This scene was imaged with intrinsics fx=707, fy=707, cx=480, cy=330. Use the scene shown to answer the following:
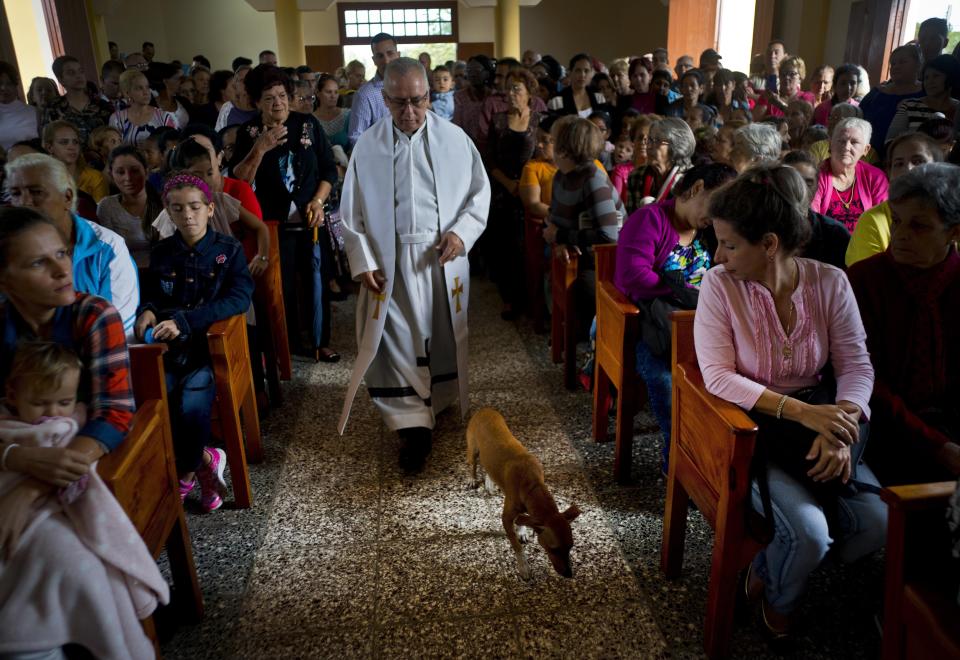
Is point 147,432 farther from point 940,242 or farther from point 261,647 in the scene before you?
point 940,242

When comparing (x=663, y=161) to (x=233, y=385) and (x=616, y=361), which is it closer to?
(x=616, y=361)

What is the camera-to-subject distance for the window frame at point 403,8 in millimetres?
17297

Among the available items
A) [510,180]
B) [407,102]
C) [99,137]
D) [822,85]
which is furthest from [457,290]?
[822,85]

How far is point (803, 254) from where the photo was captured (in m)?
2.78

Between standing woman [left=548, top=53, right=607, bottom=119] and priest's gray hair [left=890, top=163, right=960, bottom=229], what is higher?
standing woman [left=548, top=53, right=607, bottom=119]

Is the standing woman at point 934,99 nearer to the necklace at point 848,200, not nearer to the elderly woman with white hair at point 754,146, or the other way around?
the necklace at point 848,200

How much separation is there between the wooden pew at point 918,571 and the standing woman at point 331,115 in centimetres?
493

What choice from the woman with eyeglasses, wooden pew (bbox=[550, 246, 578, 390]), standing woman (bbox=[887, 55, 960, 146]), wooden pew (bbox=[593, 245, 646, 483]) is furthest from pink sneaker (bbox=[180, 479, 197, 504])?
the woman with eyeglasses

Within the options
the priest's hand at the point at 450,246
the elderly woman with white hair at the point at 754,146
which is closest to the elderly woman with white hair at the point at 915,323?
the elderly woman with white hair at the point at 754,146

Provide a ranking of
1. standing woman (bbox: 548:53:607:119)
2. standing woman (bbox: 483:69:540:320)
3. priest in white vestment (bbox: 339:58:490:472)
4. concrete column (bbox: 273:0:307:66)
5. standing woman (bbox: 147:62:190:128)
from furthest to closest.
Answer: concrete column (bbox: 273:0:307:66), standing woman (bbox: 147:62:190:128), standing woman (bbox: 548:53:607:119), standing woman (bbox: 483:69:540:320), priest in white vestment (bbox: 339:58:490:472)

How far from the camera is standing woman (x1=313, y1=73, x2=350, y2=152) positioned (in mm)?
5594

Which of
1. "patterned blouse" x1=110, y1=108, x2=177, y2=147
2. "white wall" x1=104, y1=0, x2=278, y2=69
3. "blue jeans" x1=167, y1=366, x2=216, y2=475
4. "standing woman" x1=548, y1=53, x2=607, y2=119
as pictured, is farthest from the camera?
"white wall" x1=104, y1=0, x2=278, y2=69

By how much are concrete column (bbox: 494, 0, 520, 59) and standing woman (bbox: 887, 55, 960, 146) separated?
1210 cm

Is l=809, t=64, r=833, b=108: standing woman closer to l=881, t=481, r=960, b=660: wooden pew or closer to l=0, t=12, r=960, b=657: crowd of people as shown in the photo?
l=0, t=12, r=960, b=657: crowd of people
